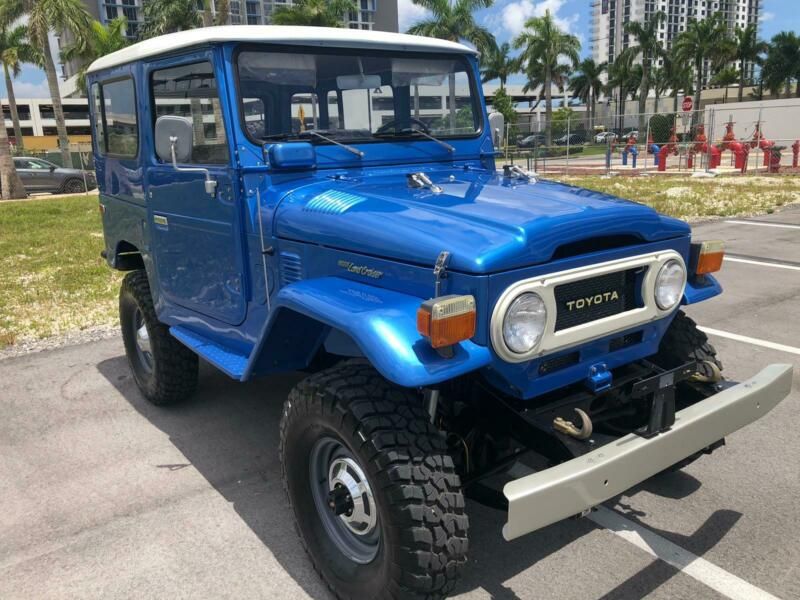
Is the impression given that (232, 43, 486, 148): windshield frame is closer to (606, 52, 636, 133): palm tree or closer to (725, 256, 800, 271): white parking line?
(725, 256, 800, 271): white parking line

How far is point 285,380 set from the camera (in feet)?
15.9

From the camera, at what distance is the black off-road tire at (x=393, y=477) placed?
222 centimetres

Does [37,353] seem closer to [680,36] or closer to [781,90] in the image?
[680,36]

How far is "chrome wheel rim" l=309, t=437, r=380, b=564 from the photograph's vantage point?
2.49 metres

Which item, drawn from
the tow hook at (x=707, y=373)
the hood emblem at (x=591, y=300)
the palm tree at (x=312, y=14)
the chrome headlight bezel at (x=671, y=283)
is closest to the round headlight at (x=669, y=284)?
the chrome headlight bezel at (x=671, y=283)

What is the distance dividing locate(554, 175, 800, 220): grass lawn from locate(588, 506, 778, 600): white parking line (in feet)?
31.5

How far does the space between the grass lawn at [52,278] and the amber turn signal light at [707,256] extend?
18.2ft

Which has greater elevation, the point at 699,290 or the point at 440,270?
the point at 440,270

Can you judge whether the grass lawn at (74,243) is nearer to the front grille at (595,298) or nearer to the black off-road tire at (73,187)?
the black off-road tire at (73,187)

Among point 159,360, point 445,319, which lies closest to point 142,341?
point 159,360

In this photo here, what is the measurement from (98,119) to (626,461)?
413cm

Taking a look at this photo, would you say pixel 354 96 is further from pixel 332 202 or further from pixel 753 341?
pixel 753 341

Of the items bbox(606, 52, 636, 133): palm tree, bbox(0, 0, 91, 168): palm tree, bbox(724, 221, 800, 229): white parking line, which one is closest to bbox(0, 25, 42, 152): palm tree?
bbox(0, 0, 91, 168): palm tree

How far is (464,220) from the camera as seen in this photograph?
8.46 feet
